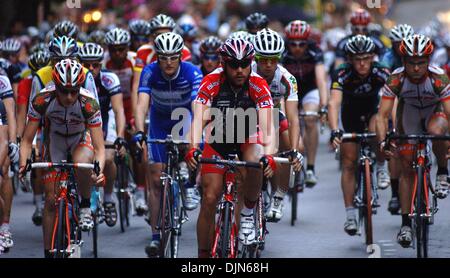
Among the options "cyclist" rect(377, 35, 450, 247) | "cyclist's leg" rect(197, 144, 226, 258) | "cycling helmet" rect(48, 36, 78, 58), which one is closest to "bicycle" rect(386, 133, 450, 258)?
"cyclist" rect(377, 35, 450, 247)

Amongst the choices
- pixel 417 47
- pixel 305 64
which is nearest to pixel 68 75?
pixel 417 47

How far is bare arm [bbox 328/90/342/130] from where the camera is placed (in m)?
12.7

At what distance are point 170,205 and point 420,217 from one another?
2.25 meters

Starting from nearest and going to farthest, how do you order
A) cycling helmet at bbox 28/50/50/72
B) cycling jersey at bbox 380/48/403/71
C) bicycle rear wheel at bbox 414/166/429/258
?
1. bicycle rear wheel at bbox 414/166/429/258
2. cycling helmet at bbox 28/50/50/72
3. cycling jersey at bbox 380/48/403/71

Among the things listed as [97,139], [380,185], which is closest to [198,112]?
[97,139]

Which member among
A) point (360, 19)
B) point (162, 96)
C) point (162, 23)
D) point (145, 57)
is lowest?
point (162, 96)

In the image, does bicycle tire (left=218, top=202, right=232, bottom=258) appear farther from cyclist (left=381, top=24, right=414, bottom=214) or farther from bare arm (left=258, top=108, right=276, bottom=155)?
cyclist (left=381, top=24, right=414, bottom=214)

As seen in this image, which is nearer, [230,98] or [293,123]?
[230,98]

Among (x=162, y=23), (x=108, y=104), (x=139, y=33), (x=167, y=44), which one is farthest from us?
(x=139, y=33)

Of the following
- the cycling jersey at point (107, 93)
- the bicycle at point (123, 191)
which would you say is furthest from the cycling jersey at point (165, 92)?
the bicycle at point (123, 191)

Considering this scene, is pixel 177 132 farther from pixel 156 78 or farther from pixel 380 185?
pixel 380 185

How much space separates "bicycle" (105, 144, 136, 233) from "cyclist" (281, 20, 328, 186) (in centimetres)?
247

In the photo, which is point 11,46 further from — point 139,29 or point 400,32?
point 400,32

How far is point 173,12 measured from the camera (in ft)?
110
